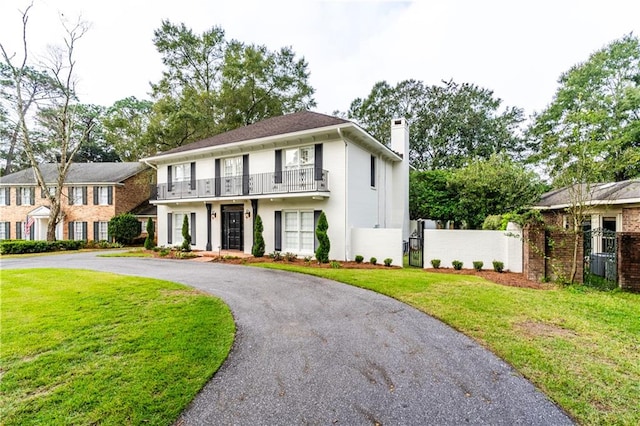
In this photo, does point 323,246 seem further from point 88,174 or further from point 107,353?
point 88,174

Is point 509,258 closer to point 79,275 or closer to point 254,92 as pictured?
point 79,275

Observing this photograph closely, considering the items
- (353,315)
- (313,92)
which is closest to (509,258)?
(353,315)

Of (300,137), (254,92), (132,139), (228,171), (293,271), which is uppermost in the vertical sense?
(254,92)

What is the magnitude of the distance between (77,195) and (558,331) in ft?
98.8

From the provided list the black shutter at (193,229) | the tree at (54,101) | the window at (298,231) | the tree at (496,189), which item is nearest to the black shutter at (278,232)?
the window at (298,231)

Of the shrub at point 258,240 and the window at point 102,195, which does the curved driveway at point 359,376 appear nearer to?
Answer: the shrub at point 258,240

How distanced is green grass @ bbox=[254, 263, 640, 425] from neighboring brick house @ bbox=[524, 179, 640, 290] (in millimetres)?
822

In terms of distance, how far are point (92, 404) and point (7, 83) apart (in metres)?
35.9

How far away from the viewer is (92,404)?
269 centimetres

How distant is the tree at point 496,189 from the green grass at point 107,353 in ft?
35.6

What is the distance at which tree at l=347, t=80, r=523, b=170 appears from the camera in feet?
86.9

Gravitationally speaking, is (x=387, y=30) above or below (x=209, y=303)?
above

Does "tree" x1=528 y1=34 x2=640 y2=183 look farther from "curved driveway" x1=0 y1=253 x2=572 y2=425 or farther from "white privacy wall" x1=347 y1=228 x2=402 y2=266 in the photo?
"curved driveway" x1=0 y1=253 x2=572 y2=425

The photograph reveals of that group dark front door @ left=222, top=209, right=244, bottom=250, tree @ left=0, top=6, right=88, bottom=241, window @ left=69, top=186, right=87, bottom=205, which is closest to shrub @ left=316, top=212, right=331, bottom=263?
dark front door @ left=222, top=209, right=244, bottom=250
